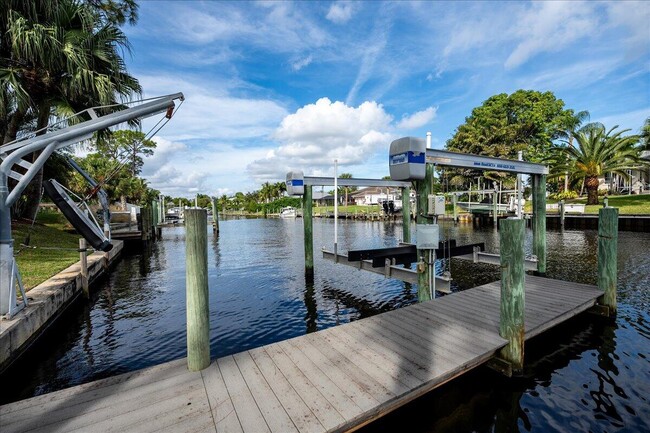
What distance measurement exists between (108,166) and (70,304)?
101 ft

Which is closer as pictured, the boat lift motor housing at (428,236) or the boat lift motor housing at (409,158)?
the boat lift motor housing at (409,158)

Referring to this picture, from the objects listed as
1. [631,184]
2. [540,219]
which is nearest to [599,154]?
[631,184]

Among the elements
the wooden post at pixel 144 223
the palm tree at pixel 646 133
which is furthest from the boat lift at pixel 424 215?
the palm tree at pixel 646 133

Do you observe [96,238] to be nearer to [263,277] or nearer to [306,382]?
[263,277]

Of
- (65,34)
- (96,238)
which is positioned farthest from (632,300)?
(65,34)

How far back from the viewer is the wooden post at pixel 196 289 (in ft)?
12.5

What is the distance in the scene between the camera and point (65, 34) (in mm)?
11773

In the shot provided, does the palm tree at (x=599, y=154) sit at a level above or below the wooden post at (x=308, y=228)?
above

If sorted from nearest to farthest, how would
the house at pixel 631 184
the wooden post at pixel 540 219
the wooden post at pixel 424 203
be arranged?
the wooden post at pixel 424 203, the wooden post at pixel 540 219, the house at pixel 631 184

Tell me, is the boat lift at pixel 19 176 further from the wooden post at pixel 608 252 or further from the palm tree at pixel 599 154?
the palm tree at pixel 599 154

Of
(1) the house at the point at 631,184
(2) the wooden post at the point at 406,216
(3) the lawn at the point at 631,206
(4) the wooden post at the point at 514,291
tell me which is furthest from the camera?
(1) the house at the point at 631,184

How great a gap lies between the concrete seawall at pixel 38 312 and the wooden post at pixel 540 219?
41.3 feet

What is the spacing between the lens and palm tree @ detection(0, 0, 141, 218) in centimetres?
1082

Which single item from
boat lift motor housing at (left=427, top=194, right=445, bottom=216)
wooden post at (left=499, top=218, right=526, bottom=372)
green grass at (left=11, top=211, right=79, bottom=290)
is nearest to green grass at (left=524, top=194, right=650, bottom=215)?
boat lift motor housing at (left=427, top=194, right=445, bottom=216)
